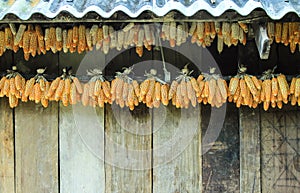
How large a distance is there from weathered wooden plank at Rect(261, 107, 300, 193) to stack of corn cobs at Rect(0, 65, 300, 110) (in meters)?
0.25

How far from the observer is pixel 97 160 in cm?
262

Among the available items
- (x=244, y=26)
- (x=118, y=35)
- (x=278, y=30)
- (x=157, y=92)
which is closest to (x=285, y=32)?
(x=278, y=30)

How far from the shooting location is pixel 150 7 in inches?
77.0

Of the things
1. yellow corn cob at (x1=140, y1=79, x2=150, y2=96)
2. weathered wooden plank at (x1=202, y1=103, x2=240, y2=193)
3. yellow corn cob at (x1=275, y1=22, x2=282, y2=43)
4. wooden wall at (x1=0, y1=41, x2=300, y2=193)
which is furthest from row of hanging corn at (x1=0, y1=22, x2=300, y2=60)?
weathered wooden plank at (x1=202, y1=103, x2=240, y2=193)

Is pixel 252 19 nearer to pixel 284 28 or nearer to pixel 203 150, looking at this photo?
pixel 284 28

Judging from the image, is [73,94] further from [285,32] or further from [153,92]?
[285,32]

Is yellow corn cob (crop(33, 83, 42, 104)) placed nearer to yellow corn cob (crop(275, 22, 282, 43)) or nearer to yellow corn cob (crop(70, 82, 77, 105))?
yellow corn cob (crop(70, 82, 77, 105))

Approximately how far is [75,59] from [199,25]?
806mm

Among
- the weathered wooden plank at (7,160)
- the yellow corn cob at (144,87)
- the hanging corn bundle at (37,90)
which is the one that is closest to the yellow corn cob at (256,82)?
the yellow corn cob at (144,87)

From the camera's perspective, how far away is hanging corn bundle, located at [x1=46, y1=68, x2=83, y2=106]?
7.77 ft

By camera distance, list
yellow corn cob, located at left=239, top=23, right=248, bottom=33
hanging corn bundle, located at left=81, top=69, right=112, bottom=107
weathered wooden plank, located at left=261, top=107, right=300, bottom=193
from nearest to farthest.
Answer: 1. yellow corn cob, located at left=239, top=23, right=248, bottom=33
2. hanging corn bundle, located at left=81, top=69, right=112, bottom=107
3. weathered wooden plank, located at left=261, top=107, right=300, bottom=193

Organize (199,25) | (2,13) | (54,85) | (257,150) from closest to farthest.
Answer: (2,13) → (199,25) → (54,85) → (257,150)

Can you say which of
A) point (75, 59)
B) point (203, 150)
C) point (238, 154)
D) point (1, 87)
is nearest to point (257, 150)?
point (238, 154)

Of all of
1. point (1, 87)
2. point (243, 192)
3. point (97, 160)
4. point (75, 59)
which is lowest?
point (243, 192)
